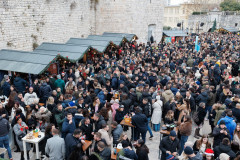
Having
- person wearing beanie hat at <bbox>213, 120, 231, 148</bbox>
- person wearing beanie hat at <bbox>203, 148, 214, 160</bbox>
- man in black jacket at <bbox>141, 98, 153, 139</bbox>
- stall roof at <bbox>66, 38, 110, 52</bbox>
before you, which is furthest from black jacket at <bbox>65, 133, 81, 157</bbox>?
stall roof at <bbox>66, 38, 110, 52</bbox>

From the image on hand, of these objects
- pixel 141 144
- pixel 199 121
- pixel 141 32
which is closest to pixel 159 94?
pixel 199 121

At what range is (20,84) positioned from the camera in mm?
9141

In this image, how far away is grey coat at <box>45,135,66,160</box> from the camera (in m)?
4.90

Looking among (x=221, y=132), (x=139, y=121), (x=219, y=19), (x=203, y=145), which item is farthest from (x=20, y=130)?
(x=219, y=19)

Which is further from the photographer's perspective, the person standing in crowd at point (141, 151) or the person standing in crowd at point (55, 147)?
the person standing in crowd at point (55, 147)

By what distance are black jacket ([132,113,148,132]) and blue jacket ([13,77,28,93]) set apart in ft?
17.9

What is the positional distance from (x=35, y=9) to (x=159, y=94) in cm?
1056

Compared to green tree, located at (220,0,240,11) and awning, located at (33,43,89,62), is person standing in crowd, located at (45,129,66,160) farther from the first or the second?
green tree, located at (220,0,240,11)

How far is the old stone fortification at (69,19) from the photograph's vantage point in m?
12.4

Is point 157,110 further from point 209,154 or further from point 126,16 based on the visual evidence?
point 126,16

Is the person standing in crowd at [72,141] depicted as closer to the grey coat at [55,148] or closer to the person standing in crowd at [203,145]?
the grey coat at [55,148]

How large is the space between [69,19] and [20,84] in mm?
9335

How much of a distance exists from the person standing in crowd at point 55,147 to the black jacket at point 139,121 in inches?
85.4

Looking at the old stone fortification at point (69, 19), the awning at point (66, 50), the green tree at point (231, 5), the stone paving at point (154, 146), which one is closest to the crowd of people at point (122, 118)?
the stone paving at point (154, 146)
